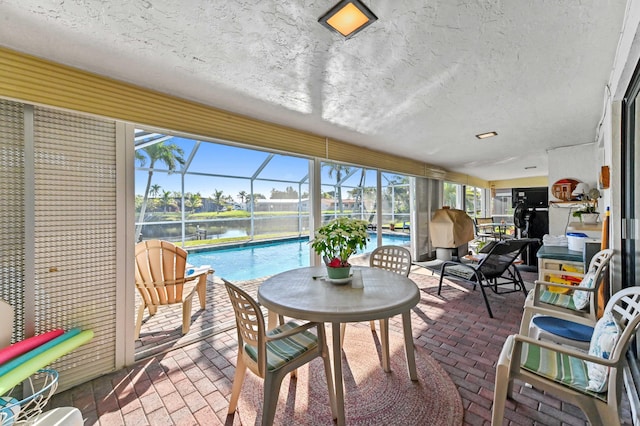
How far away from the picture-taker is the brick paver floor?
1674 mm

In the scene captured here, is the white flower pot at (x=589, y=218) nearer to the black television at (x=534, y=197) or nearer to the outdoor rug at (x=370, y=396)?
the black television at (x=534, y=197)

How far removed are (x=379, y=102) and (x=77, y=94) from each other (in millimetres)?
2467

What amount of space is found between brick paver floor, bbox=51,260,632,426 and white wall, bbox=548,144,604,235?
6.78 ft

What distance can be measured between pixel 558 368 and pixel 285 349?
144cm

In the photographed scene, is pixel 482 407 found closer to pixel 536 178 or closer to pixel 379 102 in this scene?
pixel 379 102

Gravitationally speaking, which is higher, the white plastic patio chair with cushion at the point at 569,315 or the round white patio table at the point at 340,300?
the round white patio table at the point at 340,300

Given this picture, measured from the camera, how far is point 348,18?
1.41 meters

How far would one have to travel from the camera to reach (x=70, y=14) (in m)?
1.41

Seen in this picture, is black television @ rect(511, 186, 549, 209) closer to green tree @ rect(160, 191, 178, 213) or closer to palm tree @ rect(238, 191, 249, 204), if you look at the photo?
palm tree @ rect(238, 191, 249, 204)

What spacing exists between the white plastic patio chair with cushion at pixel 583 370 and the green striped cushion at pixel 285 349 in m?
1.04

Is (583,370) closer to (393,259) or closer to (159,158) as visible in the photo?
(393,259)

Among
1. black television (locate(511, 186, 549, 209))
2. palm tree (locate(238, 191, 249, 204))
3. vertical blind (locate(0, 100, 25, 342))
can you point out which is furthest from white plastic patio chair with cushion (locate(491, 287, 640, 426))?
palm tree (locate(238, 191, 249, 204))

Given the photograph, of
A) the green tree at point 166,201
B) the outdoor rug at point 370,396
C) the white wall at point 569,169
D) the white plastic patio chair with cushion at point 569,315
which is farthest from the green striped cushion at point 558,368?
the green tree at point 166,201

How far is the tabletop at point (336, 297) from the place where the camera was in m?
1.49
